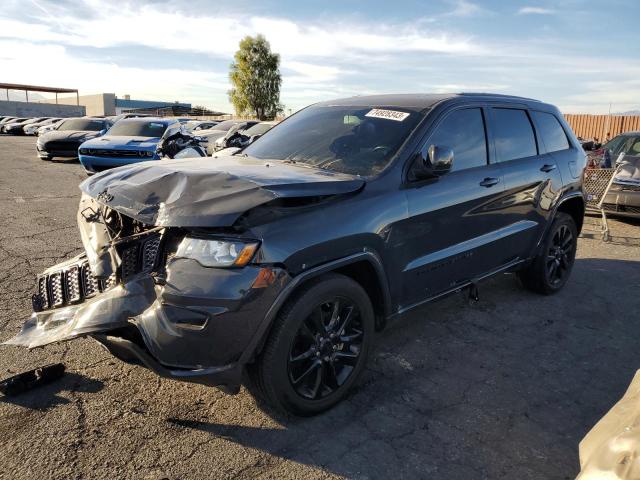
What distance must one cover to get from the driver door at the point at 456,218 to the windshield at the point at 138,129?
10.2m

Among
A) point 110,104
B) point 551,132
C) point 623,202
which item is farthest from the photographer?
point 110,104

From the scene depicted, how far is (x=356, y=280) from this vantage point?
10.4 ft

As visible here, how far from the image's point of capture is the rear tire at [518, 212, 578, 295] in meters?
4.90

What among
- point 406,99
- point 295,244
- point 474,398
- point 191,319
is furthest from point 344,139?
point 474,398

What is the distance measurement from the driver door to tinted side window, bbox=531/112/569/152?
3.42 ft

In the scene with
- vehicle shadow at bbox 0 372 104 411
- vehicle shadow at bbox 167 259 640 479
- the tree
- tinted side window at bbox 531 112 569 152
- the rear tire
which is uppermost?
the tree

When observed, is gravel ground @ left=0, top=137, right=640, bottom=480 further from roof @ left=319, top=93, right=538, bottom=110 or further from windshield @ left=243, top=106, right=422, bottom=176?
roof @ left=319, top=93, right=538, bottom=110

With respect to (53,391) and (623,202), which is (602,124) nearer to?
(623,202)

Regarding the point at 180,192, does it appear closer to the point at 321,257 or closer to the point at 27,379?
the point at 321,257

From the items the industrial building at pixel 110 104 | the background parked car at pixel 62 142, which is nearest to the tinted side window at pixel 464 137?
the background parked car at pixel 62 142

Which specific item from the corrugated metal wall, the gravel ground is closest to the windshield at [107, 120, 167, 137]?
the gravel ground

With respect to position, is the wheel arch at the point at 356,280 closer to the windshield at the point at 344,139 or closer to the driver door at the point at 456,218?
the driver door at the point at 456,218

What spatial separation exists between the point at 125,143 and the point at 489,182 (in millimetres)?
9632

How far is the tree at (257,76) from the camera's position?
5241 centimetres
